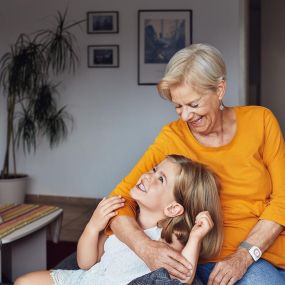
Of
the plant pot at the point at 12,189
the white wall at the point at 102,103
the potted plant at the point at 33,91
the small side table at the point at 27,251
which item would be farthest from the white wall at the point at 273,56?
the small side table at the point at 27,251

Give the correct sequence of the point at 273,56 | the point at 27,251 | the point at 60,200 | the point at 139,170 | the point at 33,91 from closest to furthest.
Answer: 1. the point at 139,170
2. the point at 27,251
3. the point at 33,91
4. the point at 60,200
5. the point at 273,56

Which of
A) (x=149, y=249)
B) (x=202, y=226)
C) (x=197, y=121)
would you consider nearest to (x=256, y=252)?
(x=202, y=226)

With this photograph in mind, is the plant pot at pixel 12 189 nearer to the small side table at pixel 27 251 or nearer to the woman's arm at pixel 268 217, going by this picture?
the small side table at pixel 27 251

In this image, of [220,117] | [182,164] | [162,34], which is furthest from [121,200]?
[162,34]

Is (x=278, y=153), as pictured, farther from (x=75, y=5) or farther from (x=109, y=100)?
(x=75, y=5)

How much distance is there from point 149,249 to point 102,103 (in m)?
3.74

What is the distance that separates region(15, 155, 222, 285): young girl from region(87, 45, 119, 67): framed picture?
3.52 meters

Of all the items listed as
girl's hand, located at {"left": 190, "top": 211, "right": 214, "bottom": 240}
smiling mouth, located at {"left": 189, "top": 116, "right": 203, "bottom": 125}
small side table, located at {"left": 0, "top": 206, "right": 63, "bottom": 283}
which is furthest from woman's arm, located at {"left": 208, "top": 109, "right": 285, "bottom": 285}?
small side table, located at {"left": 0, "top": 206, "right": 63, "bottom": 283}

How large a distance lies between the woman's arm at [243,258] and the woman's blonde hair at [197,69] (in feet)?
1.56

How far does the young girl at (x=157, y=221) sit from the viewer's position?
144cm

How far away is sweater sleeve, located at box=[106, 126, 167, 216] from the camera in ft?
5.28

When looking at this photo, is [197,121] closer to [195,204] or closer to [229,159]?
[229,159]

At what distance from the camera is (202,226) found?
4.44 ft

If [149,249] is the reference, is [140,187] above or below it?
above
